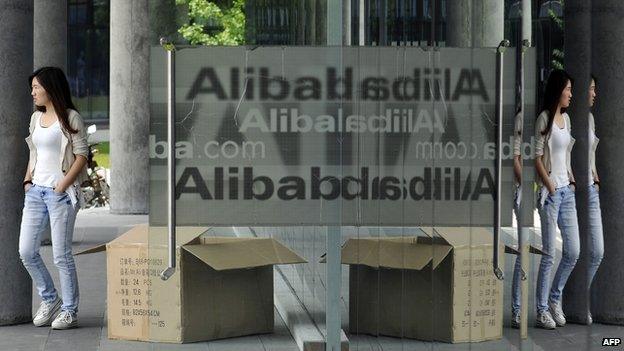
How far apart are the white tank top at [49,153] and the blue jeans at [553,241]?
334 centimetres

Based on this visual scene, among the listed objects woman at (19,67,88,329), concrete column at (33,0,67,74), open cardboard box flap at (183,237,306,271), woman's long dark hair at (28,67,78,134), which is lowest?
open cardboard box flap at (183,237,306,271)

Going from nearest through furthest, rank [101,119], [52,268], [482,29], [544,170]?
[482,29] → [544,170] → [52,268] → [101,119]

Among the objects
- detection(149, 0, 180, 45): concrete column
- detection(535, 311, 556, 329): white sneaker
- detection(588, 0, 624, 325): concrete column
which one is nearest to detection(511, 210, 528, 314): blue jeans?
detection(535, 311, 556, 329): white sneaker

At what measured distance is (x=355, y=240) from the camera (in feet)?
25.2

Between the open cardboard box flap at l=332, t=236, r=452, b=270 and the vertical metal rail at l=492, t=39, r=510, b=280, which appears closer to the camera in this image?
the vertical metal rail at l=492, t=39, r=510, b=280

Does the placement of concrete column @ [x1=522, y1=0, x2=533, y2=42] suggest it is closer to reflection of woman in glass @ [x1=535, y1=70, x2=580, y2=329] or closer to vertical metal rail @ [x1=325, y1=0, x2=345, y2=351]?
reflection of woman in glass @ [x1=535, y1=70, x2=580, y2=329]

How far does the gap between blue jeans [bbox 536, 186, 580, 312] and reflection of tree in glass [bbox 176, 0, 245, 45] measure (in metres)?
1.73

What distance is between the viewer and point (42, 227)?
971cm

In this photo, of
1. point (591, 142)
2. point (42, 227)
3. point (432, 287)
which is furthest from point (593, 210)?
point (42, 227)

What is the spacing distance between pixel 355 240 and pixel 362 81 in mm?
807

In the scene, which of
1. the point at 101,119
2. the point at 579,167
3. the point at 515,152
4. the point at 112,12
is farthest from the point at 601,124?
the point at 101,119

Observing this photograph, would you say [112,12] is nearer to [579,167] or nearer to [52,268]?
[52,268]

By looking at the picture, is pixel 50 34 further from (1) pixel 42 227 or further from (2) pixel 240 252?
(2) pixel 240 252

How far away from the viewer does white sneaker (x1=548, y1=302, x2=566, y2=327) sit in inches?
281
